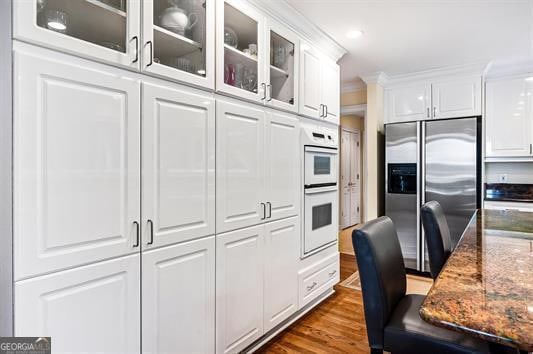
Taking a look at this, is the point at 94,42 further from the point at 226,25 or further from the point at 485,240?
the point at 485,240

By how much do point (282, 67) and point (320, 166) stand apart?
0.92 m

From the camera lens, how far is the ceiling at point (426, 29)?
7.38ft

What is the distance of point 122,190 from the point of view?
134cm

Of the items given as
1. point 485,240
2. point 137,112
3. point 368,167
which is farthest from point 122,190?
point 368,167

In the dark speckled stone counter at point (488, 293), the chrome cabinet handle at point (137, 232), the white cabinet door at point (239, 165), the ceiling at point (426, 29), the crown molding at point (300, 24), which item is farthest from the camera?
the ceiling at point (426, 29)

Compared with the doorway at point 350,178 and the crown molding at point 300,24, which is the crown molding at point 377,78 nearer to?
the crown molding at point 300,24

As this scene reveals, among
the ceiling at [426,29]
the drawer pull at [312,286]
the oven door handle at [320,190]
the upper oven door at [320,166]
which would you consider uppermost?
the ceiling at [426,29]

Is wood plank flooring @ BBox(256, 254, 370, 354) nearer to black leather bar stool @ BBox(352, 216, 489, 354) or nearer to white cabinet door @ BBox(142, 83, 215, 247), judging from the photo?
black leather bar stool @ BBox(352, 216, 489, 354)

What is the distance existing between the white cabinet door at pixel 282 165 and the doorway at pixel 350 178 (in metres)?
3.68

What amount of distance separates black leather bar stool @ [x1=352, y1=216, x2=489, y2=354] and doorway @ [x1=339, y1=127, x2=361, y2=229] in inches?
182

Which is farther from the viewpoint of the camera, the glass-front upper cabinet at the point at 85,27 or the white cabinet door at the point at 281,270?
the white cabinet door at the point at 281,270

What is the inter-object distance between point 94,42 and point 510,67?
4.25 meters

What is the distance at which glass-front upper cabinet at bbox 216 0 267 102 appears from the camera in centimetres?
180

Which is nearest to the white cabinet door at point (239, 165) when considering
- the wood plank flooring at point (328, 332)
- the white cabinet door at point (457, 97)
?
the wood plank flooring at point (328, 332)
